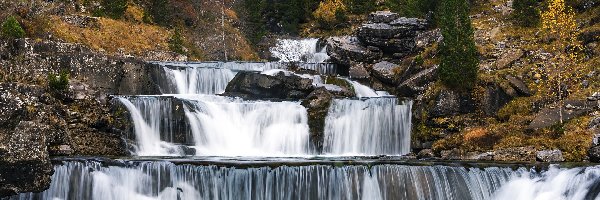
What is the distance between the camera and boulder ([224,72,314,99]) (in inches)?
1575

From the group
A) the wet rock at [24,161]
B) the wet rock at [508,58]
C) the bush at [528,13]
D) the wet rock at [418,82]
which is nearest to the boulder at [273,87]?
the wet rock at [418,82]

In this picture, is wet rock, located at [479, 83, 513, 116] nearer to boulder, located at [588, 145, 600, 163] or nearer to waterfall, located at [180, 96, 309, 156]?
boulder, located at [588, 145, 600, 163]

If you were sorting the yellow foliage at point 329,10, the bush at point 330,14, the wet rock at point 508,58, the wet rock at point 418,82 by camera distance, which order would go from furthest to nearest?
the yellow foliage at point 329,10 < the bush at point 330,14 < the wet rock at point 508,58 < the wet rock at point 418,82

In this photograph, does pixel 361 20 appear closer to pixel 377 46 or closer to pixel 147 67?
pixel 377 46

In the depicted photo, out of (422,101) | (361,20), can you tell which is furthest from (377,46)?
(361,20)

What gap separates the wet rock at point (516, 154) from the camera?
3045cm

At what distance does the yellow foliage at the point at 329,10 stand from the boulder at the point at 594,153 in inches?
1768

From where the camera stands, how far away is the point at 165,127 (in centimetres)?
3381

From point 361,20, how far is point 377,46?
2291 cm

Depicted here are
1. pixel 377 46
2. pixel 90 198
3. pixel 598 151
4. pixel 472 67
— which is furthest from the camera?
pixel 377 46

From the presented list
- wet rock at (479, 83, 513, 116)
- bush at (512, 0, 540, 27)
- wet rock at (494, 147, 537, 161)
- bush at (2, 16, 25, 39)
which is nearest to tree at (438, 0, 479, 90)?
wet rock at (479, 83, 513, 116)

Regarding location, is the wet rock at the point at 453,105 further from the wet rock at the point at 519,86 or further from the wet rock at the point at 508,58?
the wet rock at the point at 508,58

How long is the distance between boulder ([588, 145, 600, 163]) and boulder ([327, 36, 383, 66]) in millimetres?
22165

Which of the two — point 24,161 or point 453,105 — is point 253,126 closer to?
point 453,105
